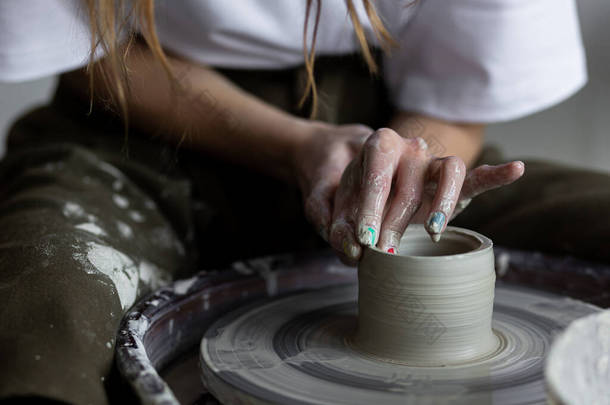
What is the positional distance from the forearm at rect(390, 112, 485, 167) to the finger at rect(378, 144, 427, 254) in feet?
1.36

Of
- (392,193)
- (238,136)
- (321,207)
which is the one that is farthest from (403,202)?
(238,136)

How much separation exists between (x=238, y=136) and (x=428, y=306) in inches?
26.8

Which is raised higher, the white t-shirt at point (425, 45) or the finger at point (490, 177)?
the finger at point (490, 177)

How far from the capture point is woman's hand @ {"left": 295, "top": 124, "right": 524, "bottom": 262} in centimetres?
75

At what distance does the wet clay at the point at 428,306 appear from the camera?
0.73 metres

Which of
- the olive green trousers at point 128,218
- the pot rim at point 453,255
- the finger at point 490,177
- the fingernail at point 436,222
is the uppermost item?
the finger at point 490,177

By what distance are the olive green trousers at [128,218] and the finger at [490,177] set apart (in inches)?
15.2

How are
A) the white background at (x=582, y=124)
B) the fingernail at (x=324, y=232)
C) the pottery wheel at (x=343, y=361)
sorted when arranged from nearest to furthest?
the pottery wheel at (x=343, y=361)
the fingernail at (x=324, y=232)
the white background at (x=582, y=124)

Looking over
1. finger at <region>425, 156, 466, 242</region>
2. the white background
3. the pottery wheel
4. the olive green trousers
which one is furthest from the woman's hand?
the white background

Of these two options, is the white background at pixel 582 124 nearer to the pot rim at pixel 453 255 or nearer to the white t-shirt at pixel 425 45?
the white t-shirt at pixel 425 45

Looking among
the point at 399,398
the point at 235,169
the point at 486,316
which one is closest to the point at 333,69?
the point at 235,169

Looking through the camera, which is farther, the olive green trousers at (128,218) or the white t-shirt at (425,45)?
the white t-shirt at (425,45)

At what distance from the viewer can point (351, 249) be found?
780mm

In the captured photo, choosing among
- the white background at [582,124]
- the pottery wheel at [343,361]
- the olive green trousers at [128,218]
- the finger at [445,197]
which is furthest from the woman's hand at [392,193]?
the white background at [582,124]
